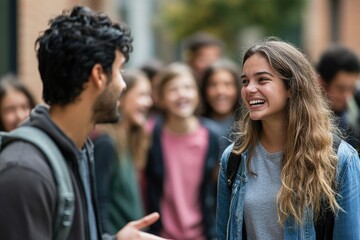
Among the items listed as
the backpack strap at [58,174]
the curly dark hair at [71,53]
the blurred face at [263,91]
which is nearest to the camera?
the backpack strap at [58,174]

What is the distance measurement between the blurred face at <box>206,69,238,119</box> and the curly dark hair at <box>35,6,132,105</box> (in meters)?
3.93

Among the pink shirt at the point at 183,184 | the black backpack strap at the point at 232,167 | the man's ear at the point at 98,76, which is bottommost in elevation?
the pink shirt at the point at 183,184

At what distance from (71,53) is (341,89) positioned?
10.5 ft

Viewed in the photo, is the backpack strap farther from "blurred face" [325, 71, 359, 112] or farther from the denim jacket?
"blurred face" [325, 71, 359, 112]

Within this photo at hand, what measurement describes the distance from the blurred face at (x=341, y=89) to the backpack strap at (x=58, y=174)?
3261 mm

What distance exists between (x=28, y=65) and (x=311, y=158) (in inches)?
198

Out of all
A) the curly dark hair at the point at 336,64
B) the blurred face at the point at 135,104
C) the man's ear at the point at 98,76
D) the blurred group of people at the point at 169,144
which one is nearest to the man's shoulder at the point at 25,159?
the man's ear at the point at 98,76

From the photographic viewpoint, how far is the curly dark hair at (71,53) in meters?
3.25

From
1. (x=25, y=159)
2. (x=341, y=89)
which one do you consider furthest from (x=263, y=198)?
(x=341, y=89)

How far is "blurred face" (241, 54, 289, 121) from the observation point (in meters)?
3.71

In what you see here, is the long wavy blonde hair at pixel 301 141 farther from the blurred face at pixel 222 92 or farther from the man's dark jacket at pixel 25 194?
the blurred face at pixel 222 92

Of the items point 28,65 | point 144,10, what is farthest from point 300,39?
point 28,65

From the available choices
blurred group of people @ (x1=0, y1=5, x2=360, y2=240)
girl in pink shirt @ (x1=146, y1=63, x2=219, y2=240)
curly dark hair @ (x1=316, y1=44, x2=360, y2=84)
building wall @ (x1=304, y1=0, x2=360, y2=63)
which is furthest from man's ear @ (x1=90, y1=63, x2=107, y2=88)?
building wall @ (x1=304, y1=0, x2=360, y2=63)

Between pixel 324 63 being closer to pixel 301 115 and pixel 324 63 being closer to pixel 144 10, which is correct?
pixel 301 115
